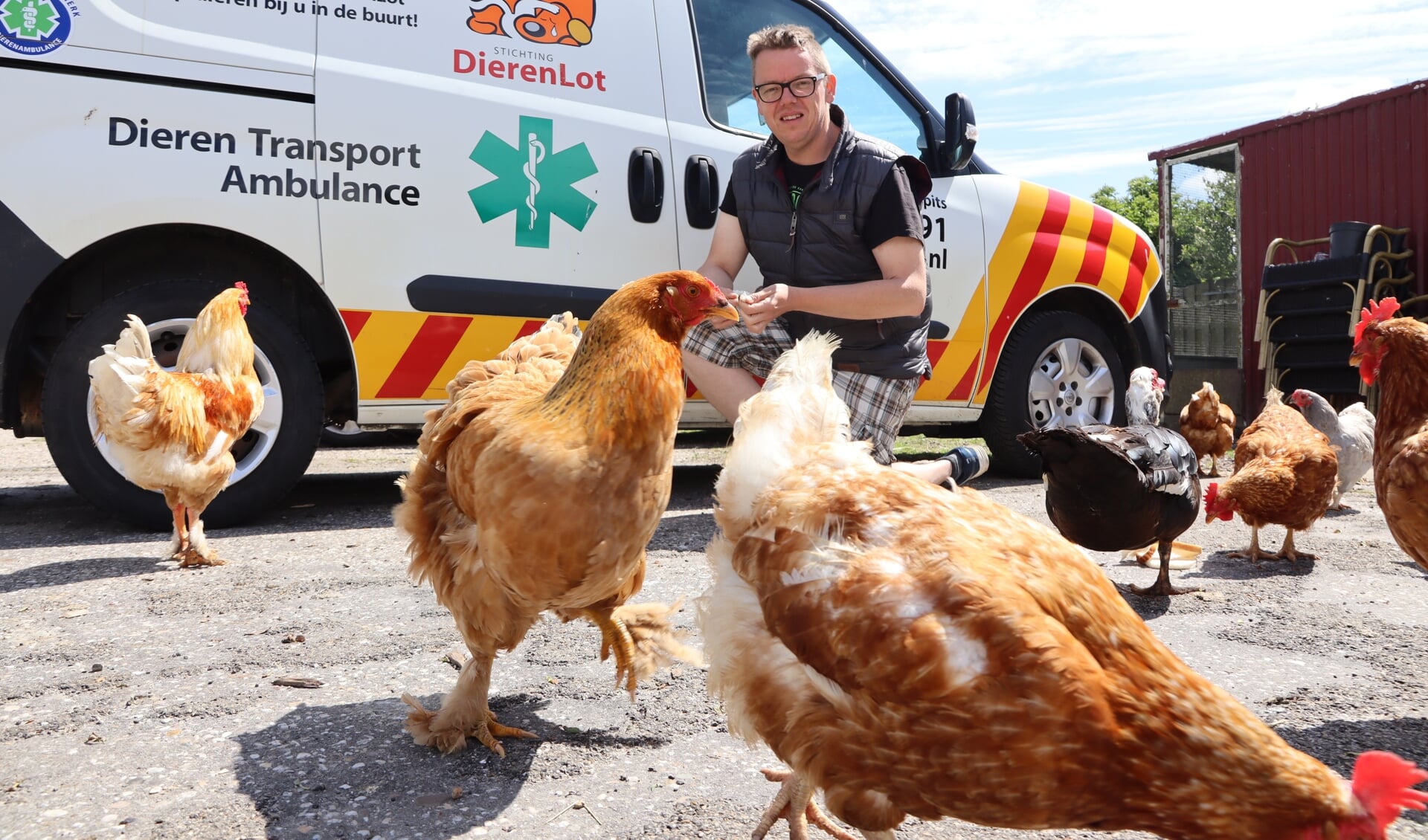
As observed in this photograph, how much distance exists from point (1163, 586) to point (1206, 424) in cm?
378

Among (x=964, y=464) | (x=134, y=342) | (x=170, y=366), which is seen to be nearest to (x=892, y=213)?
(x=964, y=464)

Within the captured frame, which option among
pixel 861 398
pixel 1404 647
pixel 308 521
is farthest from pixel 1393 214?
pixel 308 521

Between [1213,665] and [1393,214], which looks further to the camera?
[1393,214]

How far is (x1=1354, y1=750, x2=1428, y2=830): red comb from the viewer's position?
147 centimetres

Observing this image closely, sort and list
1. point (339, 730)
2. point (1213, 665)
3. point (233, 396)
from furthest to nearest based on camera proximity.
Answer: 1. point (233, 396)
2. point (1213, 665)
3. point (339, 730)

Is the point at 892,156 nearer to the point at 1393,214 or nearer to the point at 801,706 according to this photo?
the point at 801,706

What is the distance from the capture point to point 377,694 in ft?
8.87

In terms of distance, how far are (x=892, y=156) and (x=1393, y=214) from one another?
30.4ft

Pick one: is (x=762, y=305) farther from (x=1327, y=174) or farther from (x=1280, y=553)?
(x=1327, y=174)

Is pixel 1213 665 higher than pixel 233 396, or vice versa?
pixel 233 396

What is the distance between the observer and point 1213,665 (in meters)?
2.96

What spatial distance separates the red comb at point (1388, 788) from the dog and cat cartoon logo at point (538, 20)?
4.42m

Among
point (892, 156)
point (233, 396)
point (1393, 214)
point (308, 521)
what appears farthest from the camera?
point (1393, 214)

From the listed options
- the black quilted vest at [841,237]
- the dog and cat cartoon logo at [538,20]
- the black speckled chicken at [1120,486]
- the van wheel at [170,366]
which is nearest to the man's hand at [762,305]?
the black quilted vest at [841,237]
